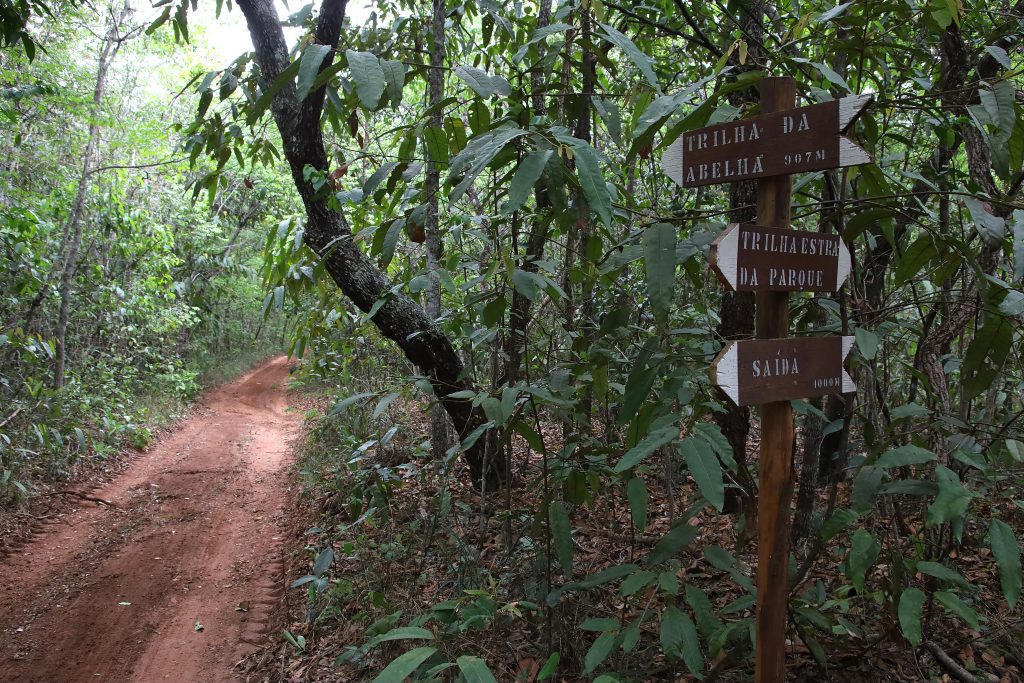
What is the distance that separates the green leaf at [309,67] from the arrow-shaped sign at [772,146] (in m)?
1.08

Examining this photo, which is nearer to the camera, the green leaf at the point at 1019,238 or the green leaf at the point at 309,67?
the green leaf at the point at 309,67

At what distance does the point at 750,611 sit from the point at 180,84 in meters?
17.3

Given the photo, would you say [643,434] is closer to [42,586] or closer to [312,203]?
[312,203]

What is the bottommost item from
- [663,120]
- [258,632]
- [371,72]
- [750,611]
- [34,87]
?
[258,632]

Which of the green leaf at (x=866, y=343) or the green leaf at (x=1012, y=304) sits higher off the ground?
the green leaf at (x=1012, y=304)

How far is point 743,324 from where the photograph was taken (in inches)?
161

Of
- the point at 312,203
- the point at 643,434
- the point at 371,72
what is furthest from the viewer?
Answer: the point at 312,203

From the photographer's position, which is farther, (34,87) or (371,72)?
(34,87)

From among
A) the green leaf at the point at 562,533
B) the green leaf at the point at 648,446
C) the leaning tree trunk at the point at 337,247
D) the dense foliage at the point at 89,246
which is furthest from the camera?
the dense foliage at the point at 89,246

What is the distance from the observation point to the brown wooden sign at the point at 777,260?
1.81m

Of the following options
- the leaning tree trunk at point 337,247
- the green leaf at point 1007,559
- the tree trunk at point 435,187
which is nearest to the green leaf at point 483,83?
the tree trunk at point 435,187

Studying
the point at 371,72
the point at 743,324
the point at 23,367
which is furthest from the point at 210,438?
the point at 371,72

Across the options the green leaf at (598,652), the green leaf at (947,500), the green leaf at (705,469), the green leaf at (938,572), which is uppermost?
the green leaf at (705,469)

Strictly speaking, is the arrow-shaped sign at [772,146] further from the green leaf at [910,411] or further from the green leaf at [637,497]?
the green leaf at [637,497]
